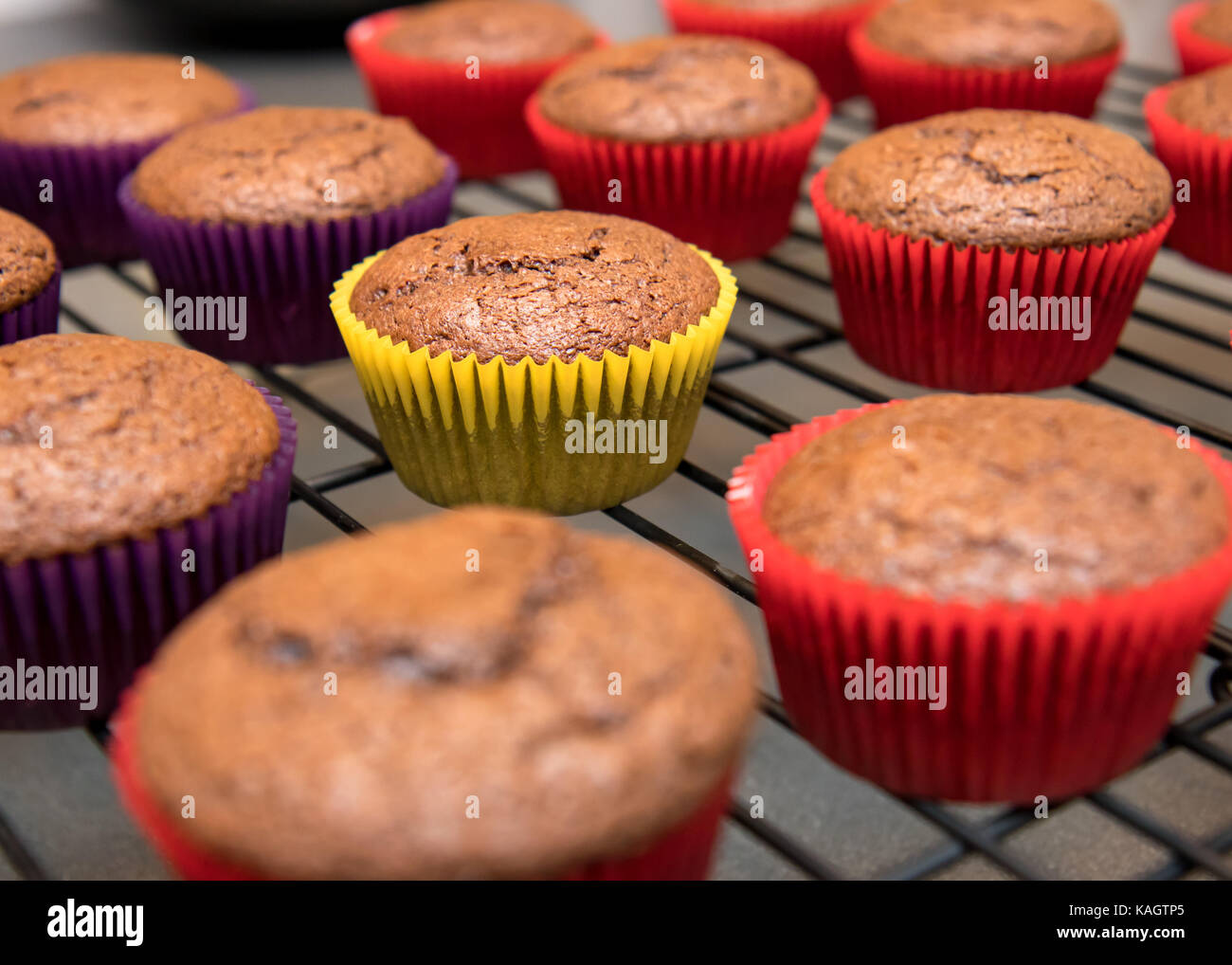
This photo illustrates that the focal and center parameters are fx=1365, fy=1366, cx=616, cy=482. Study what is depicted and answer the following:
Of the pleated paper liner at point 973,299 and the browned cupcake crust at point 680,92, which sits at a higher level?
the browned cupcake crust at point 680,92

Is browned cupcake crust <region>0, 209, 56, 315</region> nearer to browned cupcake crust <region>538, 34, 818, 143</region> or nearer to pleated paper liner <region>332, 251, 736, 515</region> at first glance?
pleated paper liner <region>332, 251, 736, 515</region>

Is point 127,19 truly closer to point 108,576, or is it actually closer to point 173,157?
point 173,157

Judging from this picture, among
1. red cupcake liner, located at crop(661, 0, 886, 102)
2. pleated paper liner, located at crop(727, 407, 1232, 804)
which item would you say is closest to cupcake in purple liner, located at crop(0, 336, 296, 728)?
pleated paper liner, located at crop(727, 407, 1232, 804)

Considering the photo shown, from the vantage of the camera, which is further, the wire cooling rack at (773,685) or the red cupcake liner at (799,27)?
the red cupcake liner at (799,27)

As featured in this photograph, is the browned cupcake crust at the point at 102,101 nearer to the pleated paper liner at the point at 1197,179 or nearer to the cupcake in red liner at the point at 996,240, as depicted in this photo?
the cupcake in red liner at the point at 996,240

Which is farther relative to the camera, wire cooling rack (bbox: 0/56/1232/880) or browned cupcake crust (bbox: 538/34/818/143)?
browned cupcake crust (bbox: 538/34/818/143)

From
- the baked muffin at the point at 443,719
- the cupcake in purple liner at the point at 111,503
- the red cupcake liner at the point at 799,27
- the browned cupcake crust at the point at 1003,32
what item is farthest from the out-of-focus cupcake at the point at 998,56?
the baked muffin at the point at 443,719
